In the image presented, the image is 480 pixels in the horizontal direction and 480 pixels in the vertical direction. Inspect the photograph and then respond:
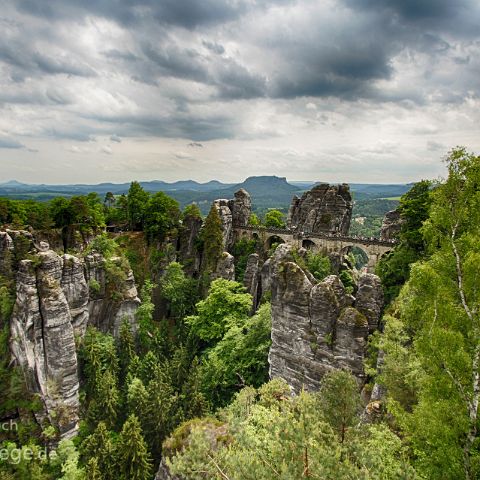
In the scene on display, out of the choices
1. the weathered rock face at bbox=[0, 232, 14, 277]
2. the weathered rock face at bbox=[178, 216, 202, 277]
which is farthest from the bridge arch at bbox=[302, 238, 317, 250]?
the weathered rock face at bbox=[0, 232, 14, 277]

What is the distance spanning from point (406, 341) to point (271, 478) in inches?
622

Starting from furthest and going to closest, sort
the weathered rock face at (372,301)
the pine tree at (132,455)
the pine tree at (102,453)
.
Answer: the pine tree at (102,453) → the pine tree at (132,455) → the weathered rock face at (372,301)

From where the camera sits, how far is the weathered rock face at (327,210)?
173ft

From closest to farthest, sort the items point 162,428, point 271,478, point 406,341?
point 271,478 → point 406,341 → point 162,428

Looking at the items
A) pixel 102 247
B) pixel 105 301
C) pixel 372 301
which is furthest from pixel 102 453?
pixel 372 301

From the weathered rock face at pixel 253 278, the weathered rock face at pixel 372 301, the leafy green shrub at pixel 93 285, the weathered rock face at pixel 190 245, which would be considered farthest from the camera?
the weathered rock face at pixel 190 245

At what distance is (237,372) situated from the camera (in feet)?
115

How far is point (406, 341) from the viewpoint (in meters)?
22.2

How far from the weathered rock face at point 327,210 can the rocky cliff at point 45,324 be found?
3222 centimetres

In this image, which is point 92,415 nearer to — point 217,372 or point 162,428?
point 162,428

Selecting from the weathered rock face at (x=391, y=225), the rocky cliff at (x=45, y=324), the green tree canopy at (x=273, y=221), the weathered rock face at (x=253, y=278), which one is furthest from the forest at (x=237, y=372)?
the weathered rock face at (x=391, y=225)

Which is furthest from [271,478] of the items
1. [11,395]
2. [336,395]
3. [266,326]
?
[11,395]

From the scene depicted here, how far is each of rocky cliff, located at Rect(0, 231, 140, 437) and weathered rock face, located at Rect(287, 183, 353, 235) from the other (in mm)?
32223

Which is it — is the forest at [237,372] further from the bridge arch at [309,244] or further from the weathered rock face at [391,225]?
the bridge arch at [309,244]
